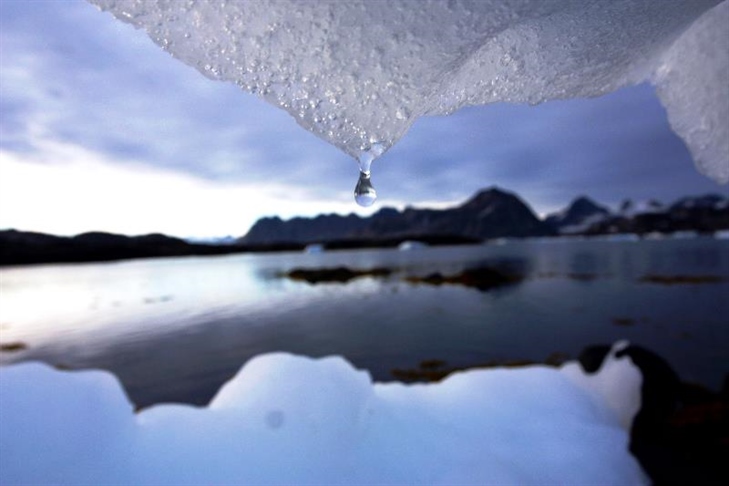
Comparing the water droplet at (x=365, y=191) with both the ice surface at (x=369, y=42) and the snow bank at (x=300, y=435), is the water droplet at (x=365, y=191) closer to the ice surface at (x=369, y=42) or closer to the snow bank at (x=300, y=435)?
the ice surface at (x=369, y=42)

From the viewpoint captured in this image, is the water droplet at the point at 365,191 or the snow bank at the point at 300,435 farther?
the snow bank at the point at 300,435

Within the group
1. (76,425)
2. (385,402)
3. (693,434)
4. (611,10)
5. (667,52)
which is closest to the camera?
(611,10)

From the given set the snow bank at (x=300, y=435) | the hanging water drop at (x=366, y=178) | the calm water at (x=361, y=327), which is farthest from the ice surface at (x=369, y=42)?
the calm water at (x=361, y=327)

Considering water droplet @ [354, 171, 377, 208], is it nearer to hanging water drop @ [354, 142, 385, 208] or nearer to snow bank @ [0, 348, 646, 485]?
hanging water drop @ [354, 142, 385, 208]

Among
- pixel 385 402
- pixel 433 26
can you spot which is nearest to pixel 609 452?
pixel 385 402

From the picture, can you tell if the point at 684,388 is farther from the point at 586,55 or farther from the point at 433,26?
the point at 433,26

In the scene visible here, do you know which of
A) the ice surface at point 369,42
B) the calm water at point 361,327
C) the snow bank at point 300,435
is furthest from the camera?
the calm water at point 361,327

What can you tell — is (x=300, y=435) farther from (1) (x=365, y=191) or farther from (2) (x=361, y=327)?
A: (2) (x=361, y=327)

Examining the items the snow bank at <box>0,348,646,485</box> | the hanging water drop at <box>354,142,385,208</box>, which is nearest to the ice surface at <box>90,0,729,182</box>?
the hanging water drop at <box>354,142,385,208</box>
